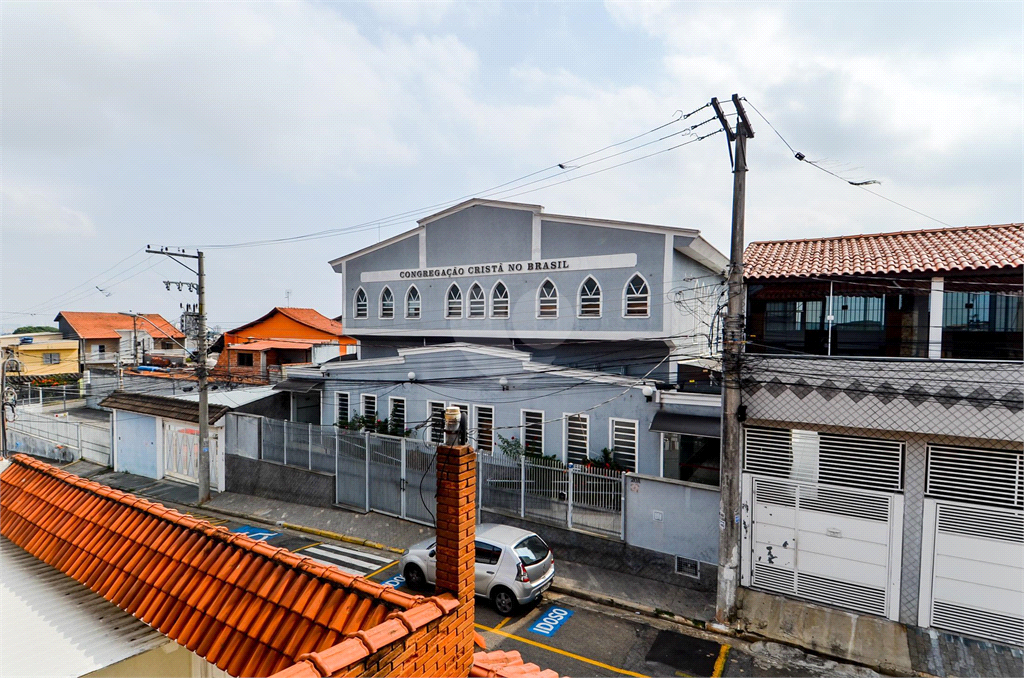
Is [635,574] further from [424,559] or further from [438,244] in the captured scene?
[438,244]

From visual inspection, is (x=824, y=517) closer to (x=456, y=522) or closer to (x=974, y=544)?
(x=974, y=544)

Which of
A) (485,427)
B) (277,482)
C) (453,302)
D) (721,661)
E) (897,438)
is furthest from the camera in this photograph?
(453,302)

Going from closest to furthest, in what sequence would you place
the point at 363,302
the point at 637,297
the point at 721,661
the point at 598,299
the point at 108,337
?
the point at 721,661 < the point at 637,297 < the point at 598,299 < the point at 363,302 < the point at 108,337

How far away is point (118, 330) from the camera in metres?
56.9

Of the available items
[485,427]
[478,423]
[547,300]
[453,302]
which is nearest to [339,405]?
[453,302]

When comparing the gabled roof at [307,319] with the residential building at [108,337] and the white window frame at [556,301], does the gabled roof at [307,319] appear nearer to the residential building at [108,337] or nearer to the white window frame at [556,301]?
the residential building at [108,337]

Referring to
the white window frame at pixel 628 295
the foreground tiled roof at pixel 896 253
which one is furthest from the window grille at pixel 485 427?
the foreground tiled roof at pixel 896 253

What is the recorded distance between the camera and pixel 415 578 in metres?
13.6

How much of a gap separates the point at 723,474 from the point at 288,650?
9601 millimetres

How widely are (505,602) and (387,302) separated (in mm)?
16448

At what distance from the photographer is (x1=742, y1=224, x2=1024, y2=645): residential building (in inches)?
421

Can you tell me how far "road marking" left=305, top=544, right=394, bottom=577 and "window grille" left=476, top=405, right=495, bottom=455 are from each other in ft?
18.9

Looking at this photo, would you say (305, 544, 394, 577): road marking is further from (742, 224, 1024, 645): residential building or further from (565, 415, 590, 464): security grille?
(742, 224, 1024, 645): residential building

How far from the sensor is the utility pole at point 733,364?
38.2 feet
